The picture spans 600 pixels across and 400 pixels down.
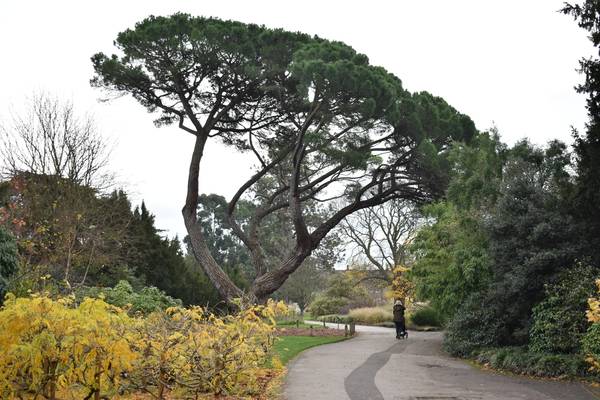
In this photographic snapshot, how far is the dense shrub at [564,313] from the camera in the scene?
12.3 metres

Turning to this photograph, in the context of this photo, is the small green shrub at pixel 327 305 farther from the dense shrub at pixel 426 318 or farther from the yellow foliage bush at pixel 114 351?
the yellow foliage bush at pixel 114 351

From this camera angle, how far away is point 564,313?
1263cm

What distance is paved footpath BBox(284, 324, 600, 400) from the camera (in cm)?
982

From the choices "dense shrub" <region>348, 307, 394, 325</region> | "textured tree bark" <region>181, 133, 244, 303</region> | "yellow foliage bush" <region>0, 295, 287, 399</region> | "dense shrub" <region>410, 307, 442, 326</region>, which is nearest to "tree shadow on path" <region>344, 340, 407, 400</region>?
"yellow foliage bush" <region>0, 295, 287, 399</region>

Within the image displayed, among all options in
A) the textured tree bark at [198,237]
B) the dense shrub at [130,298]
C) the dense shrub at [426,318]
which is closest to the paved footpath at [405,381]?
the dense shrub at [130,298]

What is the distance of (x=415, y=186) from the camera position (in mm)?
26469

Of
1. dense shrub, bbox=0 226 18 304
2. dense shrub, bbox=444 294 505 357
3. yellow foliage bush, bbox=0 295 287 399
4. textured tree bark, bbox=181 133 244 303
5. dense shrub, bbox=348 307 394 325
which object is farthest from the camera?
dense shrub, bbox=348 307 394 325

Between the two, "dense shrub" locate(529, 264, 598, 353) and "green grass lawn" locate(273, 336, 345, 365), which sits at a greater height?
"dense shrub" locate(529, 264, 598, 353)

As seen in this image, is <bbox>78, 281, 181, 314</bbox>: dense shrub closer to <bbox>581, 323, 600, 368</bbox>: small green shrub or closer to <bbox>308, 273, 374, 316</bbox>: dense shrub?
<bbox>581, 323, 600, 368</bbox>: small green shrub

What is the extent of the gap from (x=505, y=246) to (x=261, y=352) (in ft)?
26.7

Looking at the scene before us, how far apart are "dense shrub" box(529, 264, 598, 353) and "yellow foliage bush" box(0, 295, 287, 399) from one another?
667 centimetres

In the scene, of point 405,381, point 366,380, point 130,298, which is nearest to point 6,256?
point 130,298

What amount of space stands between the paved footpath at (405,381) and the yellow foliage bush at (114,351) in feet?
4.24

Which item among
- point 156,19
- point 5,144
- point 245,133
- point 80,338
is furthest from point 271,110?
point 80,338
